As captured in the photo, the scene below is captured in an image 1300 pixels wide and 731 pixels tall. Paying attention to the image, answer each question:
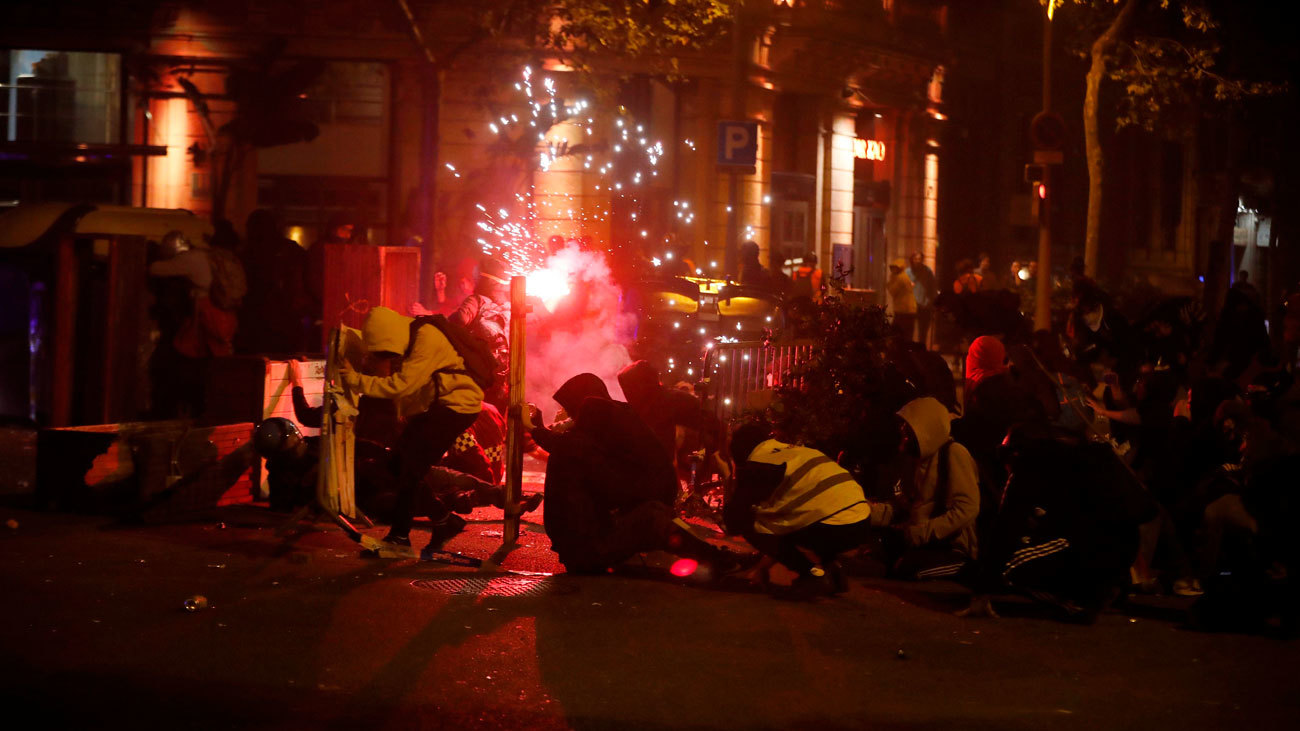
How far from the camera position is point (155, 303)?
43.2ft

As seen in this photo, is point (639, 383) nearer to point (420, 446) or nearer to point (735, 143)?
point (420, 446)

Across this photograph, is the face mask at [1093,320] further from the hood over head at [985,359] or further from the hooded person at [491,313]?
the hooded person at [491,313]

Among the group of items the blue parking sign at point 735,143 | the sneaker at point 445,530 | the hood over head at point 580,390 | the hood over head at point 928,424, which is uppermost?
the blue parking sign at point 735,143

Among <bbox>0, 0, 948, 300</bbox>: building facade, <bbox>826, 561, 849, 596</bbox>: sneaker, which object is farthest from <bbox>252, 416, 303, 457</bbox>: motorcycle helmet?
<bbox>0, 0, 948, 300</bbox>: building facade

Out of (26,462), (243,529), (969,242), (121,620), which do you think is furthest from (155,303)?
(969,242)

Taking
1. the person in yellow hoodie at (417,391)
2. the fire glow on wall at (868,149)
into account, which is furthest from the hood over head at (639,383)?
the fire glow on wall at (868,149)

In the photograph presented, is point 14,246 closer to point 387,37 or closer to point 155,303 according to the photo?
point 155,303

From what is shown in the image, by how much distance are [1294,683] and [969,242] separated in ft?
97.4

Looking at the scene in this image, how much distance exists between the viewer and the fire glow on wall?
30.1m

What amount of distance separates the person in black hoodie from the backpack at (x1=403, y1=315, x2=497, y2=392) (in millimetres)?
852

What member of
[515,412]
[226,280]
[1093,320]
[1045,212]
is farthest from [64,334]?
[1045,212]

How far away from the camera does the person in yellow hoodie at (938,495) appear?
8.27 metres

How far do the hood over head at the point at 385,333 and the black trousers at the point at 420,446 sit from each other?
1.49 ft

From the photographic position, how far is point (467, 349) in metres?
9.09
